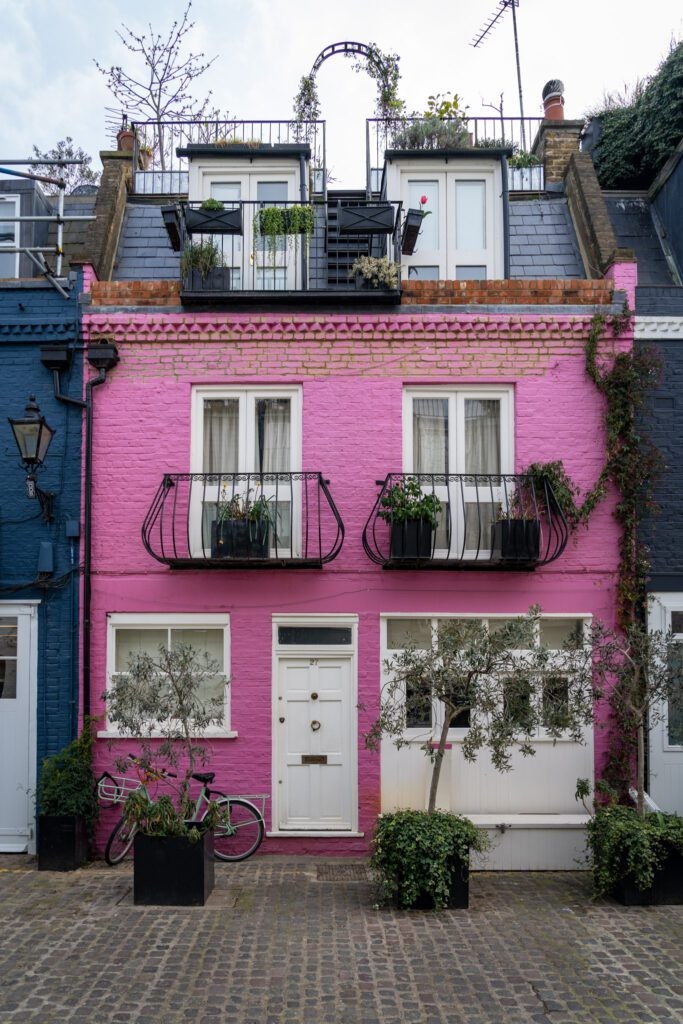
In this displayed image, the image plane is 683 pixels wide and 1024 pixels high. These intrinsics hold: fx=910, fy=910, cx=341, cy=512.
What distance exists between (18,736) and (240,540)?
3586 millimetres

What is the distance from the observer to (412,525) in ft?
33.8

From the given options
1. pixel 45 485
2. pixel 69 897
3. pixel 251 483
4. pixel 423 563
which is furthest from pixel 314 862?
pixel 45 485

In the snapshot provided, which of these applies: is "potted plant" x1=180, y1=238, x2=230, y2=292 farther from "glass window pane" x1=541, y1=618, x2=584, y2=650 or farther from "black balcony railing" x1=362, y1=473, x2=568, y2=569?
"glass window pane" x1=541, y1=618, x2=584, y2=650

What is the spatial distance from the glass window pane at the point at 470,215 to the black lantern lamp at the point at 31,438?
5.83 m

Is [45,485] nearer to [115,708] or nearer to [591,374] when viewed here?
[115,708]

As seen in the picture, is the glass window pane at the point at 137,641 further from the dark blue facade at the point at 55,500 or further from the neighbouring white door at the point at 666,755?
the neighbouring white door at the point at 666,755

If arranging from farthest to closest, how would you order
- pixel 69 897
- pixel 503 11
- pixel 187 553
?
pixel 503 11 → pixel 187 553 → pixel 69 897

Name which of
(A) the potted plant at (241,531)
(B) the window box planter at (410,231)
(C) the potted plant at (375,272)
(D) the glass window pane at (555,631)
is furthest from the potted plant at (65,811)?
(B) the window box planter at (410,231)

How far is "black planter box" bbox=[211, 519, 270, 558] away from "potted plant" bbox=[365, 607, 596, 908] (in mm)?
2243

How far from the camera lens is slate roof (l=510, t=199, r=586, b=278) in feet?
39.6

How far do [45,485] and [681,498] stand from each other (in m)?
7.65

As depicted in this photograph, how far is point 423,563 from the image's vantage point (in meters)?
10.5

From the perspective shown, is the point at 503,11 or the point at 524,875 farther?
the point at 503,11

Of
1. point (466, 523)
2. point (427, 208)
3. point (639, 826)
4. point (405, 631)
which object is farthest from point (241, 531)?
point (427, 208)
